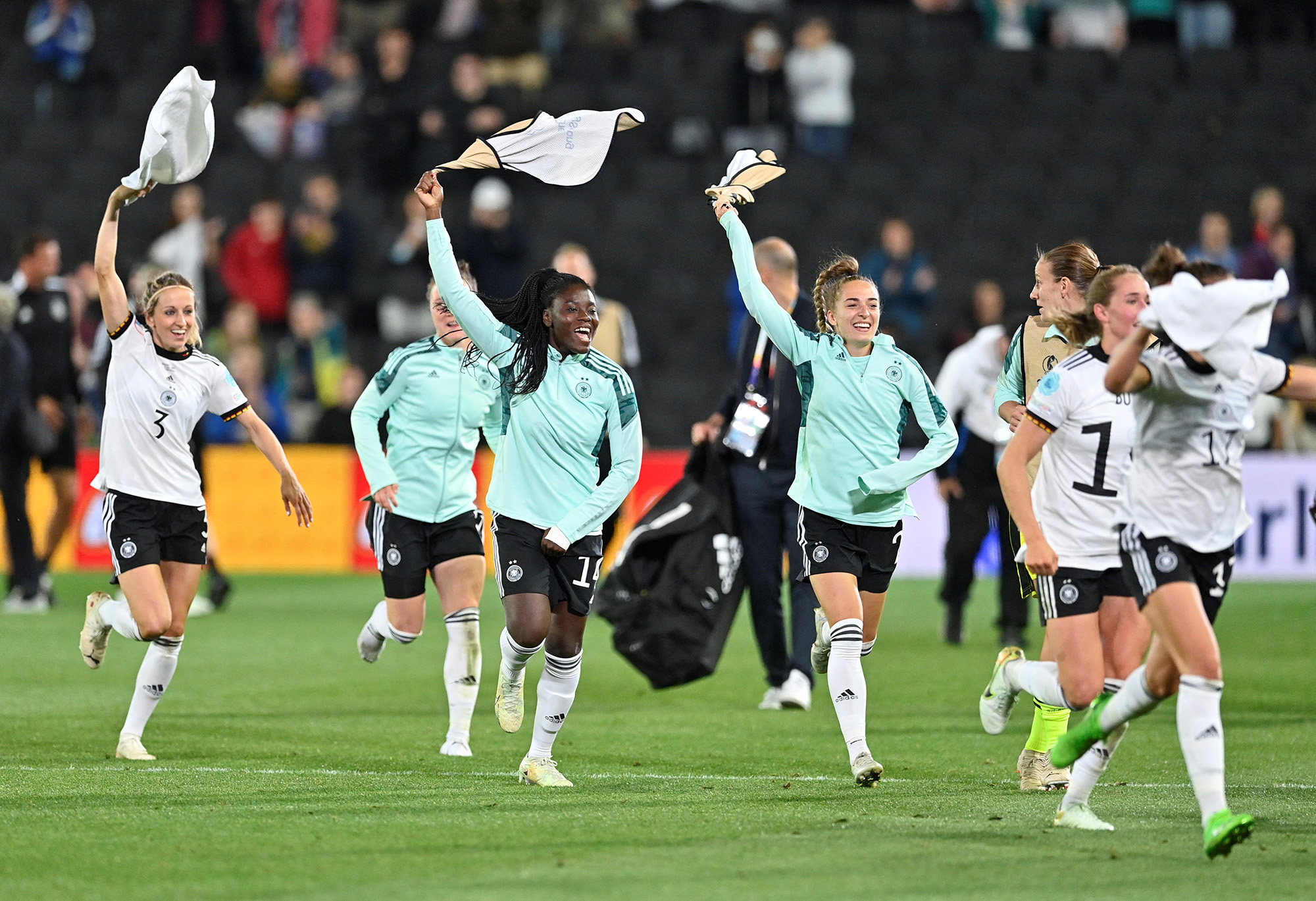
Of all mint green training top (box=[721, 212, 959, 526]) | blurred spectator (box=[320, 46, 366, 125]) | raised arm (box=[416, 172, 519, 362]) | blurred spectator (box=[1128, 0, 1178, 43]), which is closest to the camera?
raised arm (box=[416, 172, 519, 362])

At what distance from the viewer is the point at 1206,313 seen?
18.6 feet

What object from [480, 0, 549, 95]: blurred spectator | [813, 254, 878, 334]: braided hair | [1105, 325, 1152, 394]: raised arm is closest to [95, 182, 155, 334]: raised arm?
[813, 254, 878, 334]: braided hair

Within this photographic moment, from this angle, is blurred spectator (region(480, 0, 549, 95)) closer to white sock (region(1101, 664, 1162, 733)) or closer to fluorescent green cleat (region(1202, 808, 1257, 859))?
white sock (region(1101, 664, 1162, 733))

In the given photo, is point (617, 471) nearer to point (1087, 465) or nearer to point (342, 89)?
point (1087, 465)

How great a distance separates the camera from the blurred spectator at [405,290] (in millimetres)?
18109

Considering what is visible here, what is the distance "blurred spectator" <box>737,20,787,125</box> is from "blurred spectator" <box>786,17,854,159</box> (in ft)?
0.37

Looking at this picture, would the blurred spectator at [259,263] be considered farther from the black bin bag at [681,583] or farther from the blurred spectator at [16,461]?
the black bin bag at [681,583]

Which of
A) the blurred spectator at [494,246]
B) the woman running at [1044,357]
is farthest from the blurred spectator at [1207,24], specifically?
the woman running at [1044,357]

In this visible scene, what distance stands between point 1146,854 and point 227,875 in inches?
113

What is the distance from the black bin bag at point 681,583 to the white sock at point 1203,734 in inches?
176

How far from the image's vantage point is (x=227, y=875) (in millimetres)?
5477

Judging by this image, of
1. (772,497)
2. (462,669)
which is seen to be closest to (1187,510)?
(462,669)

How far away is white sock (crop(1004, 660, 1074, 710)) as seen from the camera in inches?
276

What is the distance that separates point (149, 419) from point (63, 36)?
14.5 meters
